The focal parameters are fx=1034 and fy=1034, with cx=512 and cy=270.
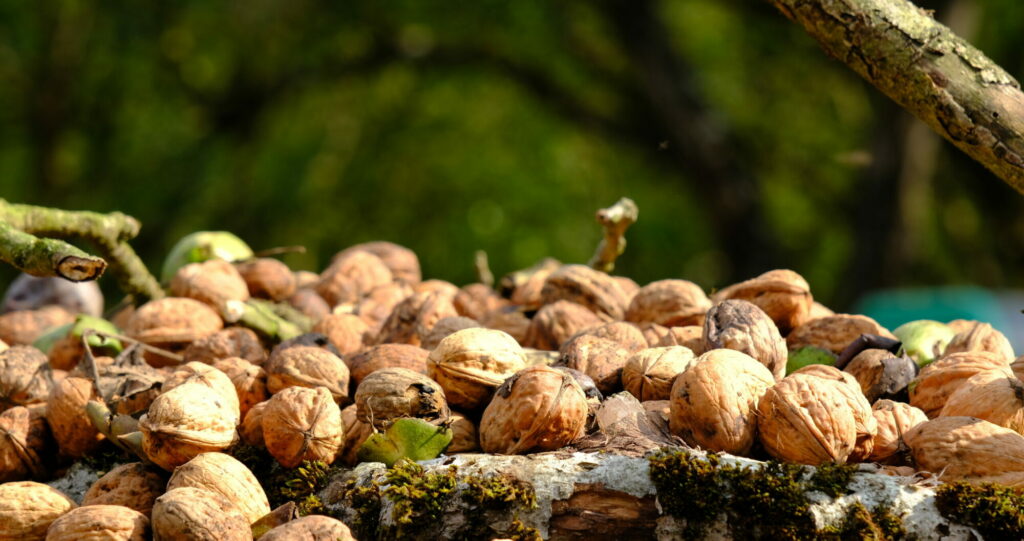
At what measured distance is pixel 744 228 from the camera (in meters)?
13.1

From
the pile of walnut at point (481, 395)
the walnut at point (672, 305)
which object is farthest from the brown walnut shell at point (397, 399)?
the walnut at point (672, 305)

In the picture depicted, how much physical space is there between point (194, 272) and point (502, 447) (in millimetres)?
1996

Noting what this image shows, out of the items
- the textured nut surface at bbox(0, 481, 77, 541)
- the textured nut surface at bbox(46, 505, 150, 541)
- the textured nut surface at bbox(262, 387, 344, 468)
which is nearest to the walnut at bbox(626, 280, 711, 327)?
the textured nut surface at bbox(262, 387, 344, 468)

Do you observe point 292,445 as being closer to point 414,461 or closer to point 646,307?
point 414,461

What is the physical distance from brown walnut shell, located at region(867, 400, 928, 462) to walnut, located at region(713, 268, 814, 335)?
2.43 ft

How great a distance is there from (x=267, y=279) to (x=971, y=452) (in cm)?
291

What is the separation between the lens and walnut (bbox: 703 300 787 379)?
3096 millimetres

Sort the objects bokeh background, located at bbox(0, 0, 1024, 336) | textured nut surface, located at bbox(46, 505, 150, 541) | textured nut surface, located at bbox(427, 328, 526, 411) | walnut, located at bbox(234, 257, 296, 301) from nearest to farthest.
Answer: textured nut surface, located at bbox(46, 505, 150, 541) → textured nut surface, located at bbox(427, 328, 526, 411) → walnut, located at bbox(234, 257, 296, 301) → bokeh background, located at bbox(0, 0, 1024, 336)

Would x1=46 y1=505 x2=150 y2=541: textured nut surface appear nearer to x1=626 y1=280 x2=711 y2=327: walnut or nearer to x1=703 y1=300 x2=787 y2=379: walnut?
x1=703 y1=300 x2=787 y2=379: walnut

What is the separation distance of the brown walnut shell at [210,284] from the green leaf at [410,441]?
59.9 inches

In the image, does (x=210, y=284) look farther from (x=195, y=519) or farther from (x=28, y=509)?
(x=195, y=519)

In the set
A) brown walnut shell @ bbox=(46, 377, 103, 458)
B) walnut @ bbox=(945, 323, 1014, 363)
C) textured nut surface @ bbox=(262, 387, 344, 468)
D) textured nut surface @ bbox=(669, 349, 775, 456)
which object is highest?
walnut @ bbox=(945, 323, 1014, 363)

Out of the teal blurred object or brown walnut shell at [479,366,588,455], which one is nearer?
brown walnut shell at [479,366,588,455]

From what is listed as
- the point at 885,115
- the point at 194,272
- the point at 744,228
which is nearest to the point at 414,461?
the point at 194,272
